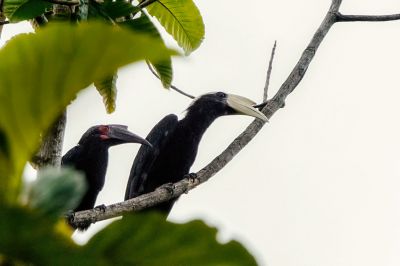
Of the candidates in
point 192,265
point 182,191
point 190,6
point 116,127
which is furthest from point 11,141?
point 116,127

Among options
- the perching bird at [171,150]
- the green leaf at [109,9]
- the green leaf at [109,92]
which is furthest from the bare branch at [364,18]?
the green leaf at [109,9]

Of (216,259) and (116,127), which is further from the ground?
(116,127)

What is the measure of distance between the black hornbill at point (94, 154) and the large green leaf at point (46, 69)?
5659mm

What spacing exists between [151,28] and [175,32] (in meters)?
0.90

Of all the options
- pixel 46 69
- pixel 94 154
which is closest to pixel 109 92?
pixel 94 154

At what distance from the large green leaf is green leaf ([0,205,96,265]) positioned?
30 mm

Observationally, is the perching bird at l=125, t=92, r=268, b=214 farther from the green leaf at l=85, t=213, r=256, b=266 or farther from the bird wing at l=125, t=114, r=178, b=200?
the green leaf at l=85, t=213, r=256, b=266

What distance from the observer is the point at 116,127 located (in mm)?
6613

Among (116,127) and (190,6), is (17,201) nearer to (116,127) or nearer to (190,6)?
(190,6)

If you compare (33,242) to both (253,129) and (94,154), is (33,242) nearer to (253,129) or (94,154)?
(253,129)

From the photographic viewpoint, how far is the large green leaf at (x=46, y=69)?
48 centimetres

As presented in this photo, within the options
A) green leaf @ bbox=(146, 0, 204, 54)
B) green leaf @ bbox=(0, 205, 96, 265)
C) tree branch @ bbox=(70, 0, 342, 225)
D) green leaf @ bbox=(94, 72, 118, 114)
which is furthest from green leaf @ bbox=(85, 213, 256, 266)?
tree branch @ bbox=(70, 0, 342, 225)

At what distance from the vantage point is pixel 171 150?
6820 millimetres

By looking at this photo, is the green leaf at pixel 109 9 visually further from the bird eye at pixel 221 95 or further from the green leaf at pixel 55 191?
the bird eye at pixel 221 95
